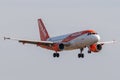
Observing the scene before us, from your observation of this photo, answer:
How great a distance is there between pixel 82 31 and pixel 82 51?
4.59 meters

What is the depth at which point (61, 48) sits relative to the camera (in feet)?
652

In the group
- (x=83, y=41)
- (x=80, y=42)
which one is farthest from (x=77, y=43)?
(x=83, y=41)

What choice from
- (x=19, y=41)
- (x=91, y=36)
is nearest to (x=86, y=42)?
(x=91, y=36)

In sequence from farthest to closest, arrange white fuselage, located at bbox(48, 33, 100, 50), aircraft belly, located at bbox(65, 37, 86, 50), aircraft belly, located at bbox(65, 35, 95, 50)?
aircraft belly, located at bbox(65, 37, 86, 50), aircraft belly, located at bbox(65, 35, 95, 50), white fuselage, located at bbox(48, 33, 100, 50)

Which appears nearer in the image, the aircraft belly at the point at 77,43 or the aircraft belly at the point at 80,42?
the aircraft belly at the point at 80,42

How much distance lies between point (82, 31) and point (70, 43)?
385 cm

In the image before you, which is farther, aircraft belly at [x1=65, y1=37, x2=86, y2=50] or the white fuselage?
aircraft belly at [x1=65, y1=37, x2=86, y2=50]

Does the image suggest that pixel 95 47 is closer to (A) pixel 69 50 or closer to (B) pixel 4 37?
(A) pixel 69 50

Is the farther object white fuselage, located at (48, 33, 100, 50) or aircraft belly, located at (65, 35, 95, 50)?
aircraft belly, located at (65, 35, 95, 50)

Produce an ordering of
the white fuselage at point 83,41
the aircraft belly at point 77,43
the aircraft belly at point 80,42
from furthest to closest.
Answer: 1. the aircraft belly at point 77,43
2. the aircraft belly at point 80,42
3. the white fuselage at point 83,41

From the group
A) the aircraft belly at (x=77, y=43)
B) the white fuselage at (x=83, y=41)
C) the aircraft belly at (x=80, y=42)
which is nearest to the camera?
the white fuselage at (x=83, y=41)

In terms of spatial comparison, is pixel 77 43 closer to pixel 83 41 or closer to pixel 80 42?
pixel 80 42

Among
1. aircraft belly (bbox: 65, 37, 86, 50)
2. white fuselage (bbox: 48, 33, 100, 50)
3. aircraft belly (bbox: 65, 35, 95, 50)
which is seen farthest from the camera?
aircraft belly (bbox: 65, 37, 86, 50)

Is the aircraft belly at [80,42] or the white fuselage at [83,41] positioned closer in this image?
the white fuselage at [83,41]
